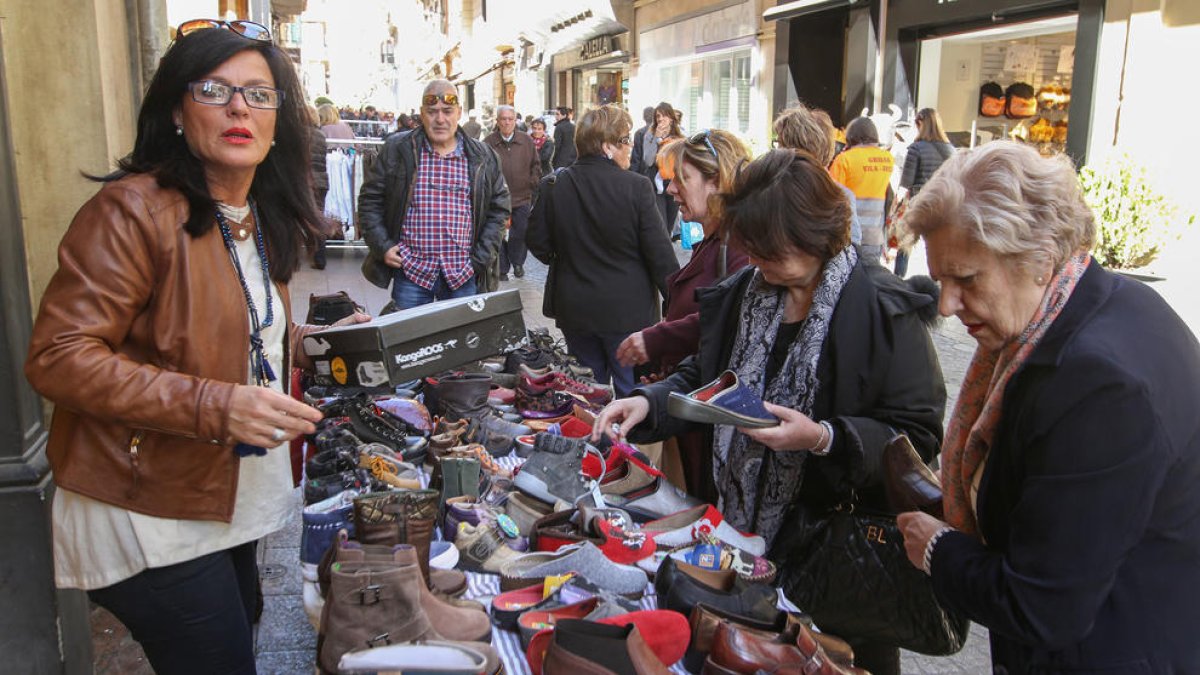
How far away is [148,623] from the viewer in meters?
1.85

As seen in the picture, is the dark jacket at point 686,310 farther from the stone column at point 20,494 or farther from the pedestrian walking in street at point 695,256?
the stone column at point 20,494

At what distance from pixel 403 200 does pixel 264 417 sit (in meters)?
4.15

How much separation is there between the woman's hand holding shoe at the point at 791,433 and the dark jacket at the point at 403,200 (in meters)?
3.83

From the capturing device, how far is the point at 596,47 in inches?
912

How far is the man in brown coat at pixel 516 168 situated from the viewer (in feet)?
36.9

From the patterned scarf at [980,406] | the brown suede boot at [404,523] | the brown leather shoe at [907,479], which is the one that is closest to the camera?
the patterned scarf at [980,406]

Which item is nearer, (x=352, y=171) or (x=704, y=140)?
(x=704, y=140)

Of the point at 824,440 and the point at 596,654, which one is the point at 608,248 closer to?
the point at 824,440

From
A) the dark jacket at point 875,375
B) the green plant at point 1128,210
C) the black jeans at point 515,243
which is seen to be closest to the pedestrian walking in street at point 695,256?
the dark jacket at point 875,375

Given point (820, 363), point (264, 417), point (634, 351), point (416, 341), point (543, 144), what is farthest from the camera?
point (543, 144)

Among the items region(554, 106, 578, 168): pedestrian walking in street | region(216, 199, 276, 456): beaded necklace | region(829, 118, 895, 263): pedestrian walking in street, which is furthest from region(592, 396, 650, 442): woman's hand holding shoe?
region(554, 106, 578, 168): pedestrian walking in street

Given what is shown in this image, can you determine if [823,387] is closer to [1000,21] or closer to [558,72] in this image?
[1000,21]

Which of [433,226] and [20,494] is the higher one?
[433,226]

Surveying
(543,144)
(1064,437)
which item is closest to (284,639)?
(1064,437)
